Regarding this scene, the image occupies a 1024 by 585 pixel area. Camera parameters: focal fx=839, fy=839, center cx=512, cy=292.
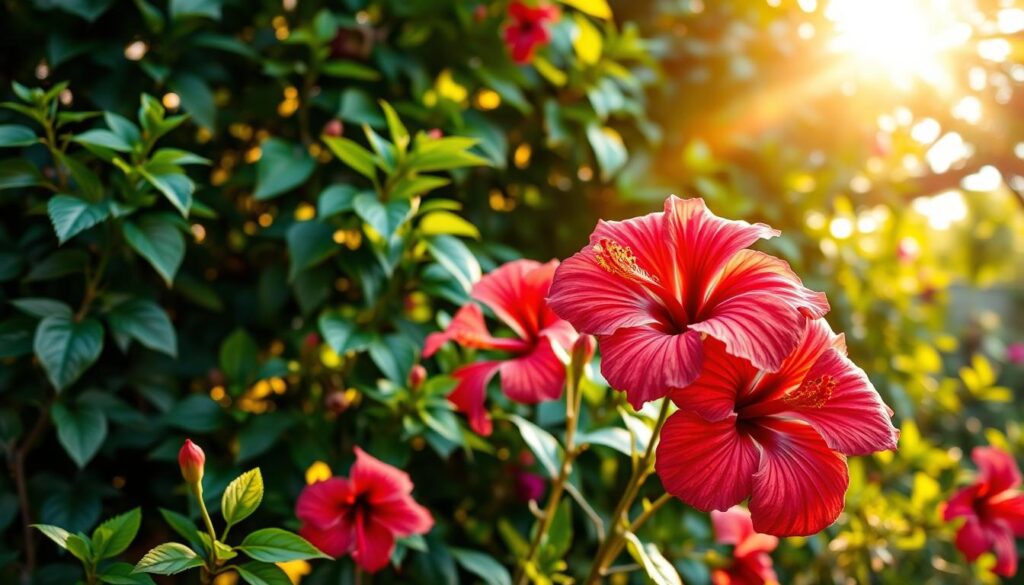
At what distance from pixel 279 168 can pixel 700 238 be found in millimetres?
785


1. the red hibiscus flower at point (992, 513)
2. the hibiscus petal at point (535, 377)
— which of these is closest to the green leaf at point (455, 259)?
the hibiscus petal at point (535, 377)

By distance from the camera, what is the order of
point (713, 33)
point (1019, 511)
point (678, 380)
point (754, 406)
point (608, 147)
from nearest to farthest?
point (678, 380) → point (754, 406) → point (1019, 511) → point (608, 147) → point (713, 33)

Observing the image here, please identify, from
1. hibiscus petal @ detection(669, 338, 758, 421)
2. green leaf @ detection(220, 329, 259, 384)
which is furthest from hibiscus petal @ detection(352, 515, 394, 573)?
hibiscus petal @ detection(669, 338, 758, 421)

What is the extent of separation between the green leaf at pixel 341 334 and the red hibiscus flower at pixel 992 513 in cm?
90

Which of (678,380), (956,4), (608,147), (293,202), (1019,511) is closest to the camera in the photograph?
(678,380)

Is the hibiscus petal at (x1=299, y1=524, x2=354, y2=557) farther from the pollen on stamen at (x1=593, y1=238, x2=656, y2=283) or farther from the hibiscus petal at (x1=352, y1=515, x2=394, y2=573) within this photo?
A: the pollen on stamen at (x1=593, y1=238, x2=656, y2=283)

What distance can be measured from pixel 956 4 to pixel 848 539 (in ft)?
5.20

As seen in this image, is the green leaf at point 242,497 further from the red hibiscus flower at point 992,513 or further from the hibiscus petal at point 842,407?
the red hibiscus flower at point 992,513

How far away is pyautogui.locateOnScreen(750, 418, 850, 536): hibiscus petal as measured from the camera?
0.69m

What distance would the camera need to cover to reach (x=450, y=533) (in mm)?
1478

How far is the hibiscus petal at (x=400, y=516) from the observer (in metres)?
1.00

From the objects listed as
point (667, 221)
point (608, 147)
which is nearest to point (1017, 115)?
point (608, 147)

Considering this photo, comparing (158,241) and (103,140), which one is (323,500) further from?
(103,140)

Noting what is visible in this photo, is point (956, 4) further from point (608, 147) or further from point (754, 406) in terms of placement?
point (754, 406)
